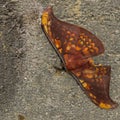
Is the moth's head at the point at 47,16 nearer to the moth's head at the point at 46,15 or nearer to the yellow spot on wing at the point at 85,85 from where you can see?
the moth's head at the point at 46,15

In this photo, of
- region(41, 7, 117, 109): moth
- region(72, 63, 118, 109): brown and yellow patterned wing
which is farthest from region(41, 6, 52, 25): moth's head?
region(72, 63, 118, 109): brown and yellow patterned wing

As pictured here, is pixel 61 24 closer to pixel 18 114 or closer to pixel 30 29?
pixel 30 29

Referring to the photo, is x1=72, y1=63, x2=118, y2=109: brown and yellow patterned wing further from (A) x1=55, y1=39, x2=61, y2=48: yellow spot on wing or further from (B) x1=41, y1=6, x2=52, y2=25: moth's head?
(B) x1=41, y1=6, x2=52, y2=25: moth's head

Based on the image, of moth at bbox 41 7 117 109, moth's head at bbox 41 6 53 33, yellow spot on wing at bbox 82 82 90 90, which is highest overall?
moth's head at bbox 41 6 53 33

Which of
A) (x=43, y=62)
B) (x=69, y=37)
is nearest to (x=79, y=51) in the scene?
(x=69, y=37)

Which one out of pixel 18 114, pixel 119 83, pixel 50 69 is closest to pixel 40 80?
pixel 50 69

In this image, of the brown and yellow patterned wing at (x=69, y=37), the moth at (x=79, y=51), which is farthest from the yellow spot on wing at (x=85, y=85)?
the brown and yellow patterned wing at (x=69, y=37)
